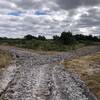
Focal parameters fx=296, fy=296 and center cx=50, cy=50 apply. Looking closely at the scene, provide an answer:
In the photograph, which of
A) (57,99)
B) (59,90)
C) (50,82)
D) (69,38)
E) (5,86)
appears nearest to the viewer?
(57,99)

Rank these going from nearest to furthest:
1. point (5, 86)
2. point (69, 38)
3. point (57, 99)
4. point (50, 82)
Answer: point (57, 99) < point (5, 86) < point (50, 82) < point (69, 38)

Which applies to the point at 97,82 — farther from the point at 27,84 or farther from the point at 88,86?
the point at 27,84

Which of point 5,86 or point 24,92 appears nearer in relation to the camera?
point 24,92

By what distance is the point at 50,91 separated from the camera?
63.8 ft

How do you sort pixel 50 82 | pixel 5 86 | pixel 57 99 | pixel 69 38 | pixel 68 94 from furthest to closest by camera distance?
pixel 69 38, pixel 50 82, pixel 5 86, pixel 68 94, pixel 57 99

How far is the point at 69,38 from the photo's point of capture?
105938 millimetres

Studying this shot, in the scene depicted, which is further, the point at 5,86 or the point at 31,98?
the point at 5,86

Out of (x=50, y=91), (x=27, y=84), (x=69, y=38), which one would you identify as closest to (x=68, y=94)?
(x=50, y=91)

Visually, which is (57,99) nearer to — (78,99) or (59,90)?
(78,99)

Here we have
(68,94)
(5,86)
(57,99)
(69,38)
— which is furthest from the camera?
(69,38)

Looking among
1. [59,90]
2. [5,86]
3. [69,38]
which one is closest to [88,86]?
[59,90]

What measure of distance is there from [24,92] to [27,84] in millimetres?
3222

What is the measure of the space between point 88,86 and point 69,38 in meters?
84.2

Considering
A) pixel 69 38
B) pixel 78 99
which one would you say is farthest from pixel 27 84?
pixel 69 38
